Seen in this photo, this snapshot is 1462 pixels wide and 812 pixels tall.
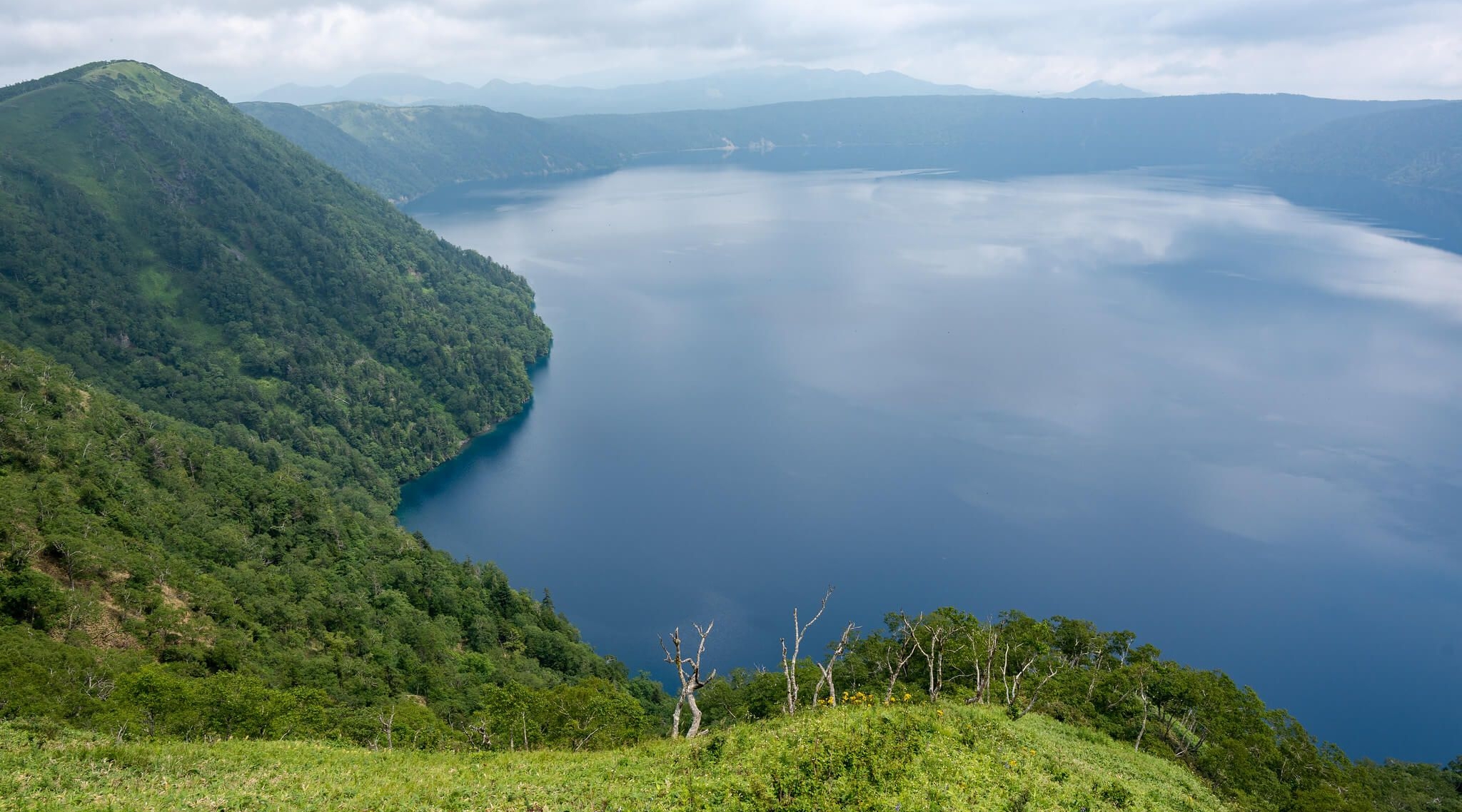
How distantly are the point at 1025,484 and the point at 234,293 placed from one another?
120 meters

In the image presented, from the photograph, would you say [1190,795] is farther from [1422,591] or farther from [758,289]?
[758,289]

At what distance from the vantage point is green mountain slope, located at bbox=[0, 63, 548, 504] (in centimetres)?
9894

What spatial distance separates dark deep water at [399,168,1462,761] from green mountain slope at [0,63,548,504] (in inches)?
469

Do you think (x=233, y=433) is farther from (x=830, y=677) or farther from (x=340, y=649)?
(x=830, y=677)

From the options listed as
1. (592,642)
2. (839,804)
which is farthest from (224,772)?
(592,642)

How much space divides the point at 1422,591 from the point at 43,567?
111 metres

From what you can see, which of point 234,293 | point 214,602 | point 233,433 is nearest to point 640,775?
point 214,602

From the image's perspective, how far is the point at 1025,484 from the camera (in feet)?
299

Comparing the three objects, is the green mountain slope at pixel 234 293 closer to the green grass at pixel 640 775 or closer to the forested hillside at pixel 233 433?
the forested hillside at pixel 233 433

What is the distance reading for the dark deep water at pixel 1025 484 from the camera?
233 ft

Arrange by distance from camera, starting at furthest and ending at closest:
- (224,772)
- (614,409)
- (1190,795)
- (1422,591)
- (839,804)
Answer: (614,409) < (1422,591) < (1190,795) < (224,772) < (839,804)

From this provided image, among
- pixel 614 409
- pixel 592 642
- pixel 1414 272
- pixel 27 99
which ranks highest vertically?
pixel 27 99

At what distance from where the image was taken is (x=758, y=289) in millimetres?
176500

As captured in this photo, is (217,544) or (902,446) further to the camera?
(902,446)
